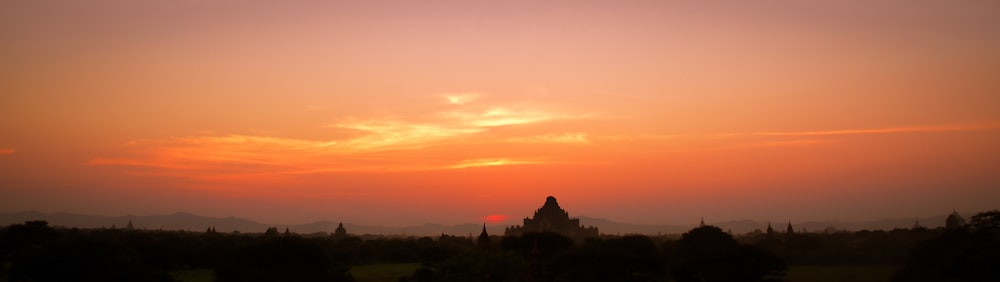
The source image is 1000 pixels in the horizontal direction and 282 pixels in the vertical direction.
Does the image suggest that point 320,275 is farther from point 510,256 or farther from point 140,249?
point 140,249

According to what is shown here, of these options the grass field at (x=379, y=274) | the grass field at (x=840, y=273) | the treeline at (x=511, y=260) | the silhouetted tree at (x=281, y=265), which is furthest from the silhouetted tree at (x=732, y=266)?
the grass field at (x=379, y=274)

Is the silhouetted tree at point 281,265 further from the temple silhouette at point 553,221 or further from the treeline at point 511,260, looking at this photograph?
the temple silhouette at point 553,221

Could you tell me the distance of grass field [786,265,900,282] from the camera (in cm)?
7216

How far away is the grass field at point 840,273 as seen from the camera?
72162mm

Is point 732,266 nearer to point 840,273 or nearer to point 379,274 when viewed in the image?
point 840,273

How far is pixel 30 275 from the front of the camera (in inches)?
1420

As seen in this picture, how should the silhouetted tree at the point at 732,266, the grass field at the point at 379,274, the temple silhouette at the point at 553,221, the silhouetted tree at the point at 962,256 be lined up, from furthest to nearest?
the temple silhouette at the point at 553,221
the grass field at the point at 379,274
the silhouetted tree at the point at 732,266
the silhouetted tree at the point at 962,256

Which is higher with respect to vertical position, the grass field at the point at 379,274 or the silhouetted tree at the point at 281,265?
the silhouetted tree at the point at 281,265

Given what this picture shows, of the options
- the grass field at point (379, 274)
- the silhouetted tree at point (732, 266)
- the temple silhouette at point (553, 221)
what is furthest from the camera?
the temple silhouette at point (553, 221)

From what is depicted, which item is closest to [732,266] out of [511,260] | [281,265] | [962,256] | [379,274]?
[962,256]

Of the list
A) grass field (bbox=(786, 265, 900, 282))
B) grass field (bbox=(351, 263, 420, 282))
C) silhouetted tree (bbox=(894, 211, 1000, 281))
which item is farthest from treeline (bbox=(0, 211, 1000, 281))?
grass field (bbox=(786, 265, 900, 282))

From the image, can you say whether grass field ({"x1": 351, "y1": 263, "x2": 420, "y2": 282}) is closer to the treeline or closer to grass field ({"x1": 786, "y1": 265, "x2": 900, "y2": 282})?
the treeline

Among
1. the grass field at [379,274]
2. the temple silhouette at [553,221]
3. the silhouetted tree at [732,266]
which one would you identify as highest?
the temple silhouette at [553,221]

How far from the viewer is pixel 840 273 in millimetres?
79062
